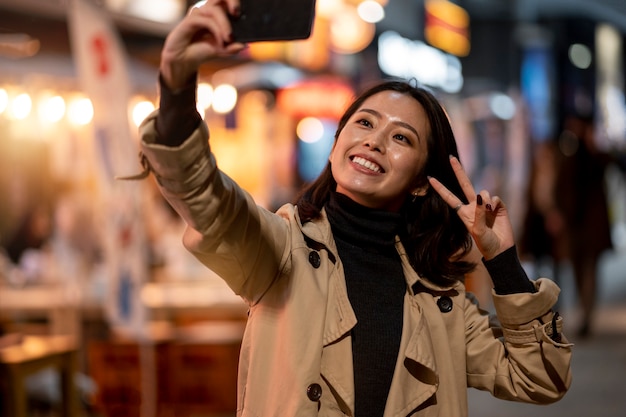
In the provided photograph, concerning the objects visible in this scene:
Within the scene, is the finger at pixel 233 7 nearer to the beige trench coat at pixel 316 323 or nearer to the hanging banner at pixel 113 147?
the beige trench coat at pixel 316 323

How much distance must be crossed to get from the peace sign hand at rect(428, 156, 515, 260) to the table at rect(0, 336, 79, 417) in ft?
11.8

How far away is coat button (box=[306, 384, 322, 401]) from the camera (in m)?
2.44

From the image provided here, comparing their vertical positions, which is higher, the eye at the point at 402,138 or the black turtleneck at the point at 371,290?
the eye at the point at 402,138

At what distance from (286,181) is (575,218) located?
31.8 feet

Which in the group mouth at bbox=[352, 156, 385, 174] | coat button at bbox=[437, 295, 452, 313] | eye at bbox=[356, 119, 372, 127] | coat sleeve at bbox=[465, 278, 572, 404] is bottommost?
coat sleeve at bbox=[465, 278, 572, 404]

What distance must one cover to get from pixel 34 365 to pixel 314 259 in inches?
143

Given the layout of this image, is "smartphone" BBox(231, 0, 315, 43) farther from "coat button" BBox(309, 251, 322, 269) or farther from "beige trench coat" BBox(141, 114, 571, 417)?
"coat button" BBox(309, 251, 322, 269)

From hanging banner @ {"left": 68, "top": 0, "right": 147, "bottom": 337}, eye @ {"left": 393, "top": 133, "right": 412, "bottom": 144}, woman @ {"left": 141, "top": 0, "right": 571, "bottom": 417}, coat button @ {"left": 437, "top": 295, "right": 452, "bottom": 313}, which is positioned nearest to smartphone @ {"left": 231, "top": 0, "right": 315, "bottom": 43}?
woman @ {"left": 141, "top": 0, "right": 571, "bottom": 417}

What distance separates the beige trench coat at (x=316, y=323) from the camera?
87.7 inches

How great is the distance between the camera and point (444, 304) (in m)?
2.77

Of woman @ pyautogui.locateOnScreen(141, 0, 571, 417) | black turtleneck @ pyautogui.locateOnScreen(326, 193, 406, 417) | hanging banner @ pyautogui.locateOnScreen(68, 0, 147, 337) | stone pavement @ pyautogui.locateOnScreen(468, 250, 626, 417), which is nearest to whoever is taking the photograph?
woman @ pyautogui.locateOnScreen(141, 0, 571, 417)

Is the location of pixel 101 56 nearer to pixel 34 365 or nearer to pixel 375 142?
pixel 34 365

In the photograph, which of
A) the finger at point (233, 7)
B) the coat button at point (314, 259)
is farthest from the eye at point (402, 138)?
the finger at point (233, 7)

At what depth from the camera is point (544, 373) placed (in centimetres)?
275
